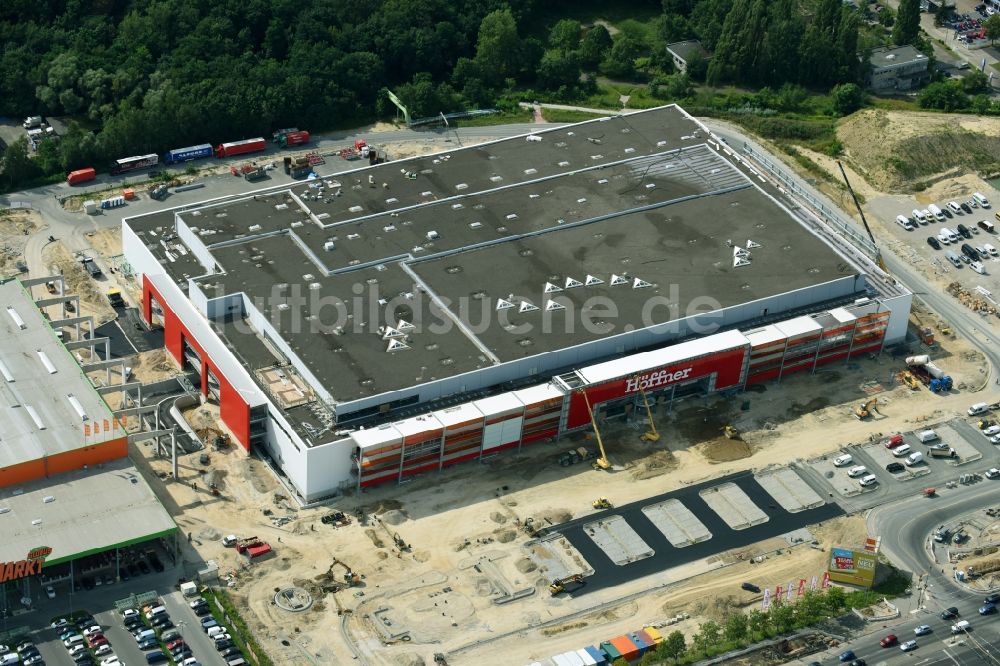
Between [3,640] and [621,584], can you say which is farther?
[621,584]

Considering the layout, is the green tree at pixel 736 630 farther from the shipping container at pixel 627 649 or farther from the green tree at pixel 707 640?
the shipping container at pixel 627 649

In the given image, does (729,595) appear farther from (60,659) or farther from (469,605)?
(60,659)

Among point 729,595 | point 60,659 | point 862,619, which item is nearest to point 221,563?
point 60,659

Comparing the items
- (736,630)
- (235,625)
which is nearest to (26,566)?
(235,625)

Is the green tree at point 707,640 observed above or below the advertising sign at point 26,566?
below

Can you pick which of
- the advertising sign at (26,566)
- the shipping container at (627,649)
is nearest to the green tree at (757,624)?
the shipping container at (627,649)

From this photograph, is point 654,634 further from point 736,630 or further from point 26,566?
point 26,566

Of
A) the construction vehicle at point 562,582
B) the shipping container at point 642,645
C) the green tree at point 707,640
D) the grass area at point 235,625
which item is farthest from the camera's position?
the construction vehicle at point 562,582
